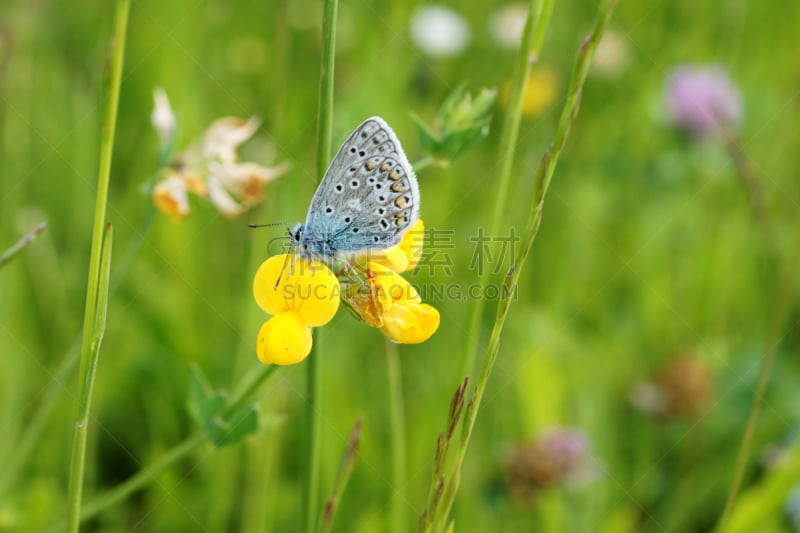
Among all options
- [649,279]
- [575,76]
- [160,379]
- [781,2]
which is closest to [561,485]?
[649,279]

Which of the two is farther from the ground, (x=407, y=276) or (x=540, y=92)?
(x=540, y=92)

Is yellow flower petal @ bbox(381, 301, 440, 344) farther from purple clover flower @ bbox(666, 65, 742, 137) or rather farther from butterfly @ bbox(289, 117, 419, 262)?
purple clover flower @ bbox(666, 65, 742, 137)

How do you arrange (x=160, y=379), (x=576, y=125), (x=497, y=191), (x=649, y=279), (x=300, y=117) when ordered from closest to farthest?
1. (x=497, y=191)
2. (x=160, y=379)
3. (x=649, y=279)
4. (x=300, y=117)
5. (x=576, y=125)

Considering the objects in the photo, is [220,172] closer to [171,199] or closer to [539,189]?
[171,199]

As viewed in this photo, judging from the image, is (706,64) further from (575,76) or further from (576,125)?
(575,76)

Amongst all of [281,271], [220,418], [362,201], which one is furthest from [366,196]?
[220,418]

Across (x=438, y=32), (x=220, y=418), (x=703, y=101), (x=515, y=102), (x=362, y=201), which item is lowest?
(x=220, y=418)
